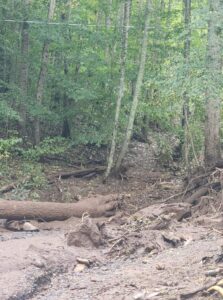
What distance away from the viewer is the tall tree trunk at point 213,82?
1184cm

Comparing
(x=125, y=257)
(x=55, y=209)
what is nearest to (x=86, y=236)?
(x=125, y=257)

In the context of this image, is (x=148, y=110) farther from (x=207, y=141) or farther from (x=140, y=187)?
(x=207, y=141)

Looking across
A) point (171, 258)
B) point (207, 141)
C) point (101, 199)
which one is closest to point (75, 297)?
point (171, 258)

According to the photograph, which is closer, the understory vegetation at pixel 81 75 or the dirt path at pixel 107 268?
the dirt path at pixel 107 268

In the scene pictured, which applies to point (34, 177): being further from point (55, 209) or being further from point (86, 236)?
point (86, 236)

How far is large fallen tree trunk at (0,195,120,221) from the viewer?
1186 cm

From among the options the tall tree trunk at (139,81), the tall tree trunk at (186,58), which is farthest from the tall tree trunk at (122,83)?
the tall tree trunk at (186,58)

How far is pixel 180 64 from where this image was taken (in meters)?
12.6

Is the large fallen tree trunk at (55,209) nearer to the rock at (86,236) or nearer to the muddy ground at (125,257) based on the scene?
the muddy ground at (125,257)

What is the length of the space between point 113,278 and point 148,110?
44.6 ft

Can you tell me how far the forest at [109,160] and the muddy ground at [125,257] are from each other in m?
0.03

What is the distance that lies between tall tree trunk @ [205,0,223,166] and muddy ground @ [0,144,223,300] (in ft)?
5.74

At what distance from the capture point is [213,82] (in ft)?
39.9

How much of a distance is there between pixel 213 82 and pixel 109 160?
21.8 feet
